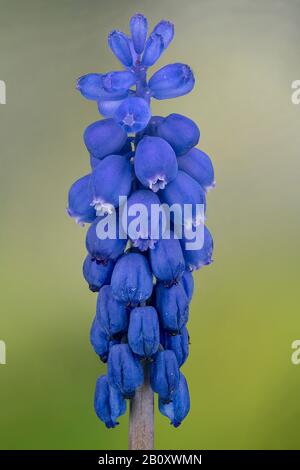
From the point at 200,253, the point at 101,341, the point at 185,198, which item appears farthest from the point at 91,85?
the point at 101,341

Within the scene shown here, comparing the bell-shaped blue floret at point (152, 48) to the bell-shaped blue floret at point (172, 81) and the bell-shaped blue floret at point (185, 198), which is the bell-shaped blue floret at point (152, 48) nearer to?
the bell-shaped blue floret at point (172, 81)

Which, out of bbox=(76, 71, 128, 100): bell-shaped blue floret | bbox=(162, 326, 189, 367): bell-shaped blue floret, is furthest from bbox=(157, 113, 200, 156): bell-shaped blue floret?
bbox=(162, 326, 189, 367): bell-shaped blue floret

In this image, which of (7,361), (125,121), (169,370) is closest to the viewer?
(125,121)

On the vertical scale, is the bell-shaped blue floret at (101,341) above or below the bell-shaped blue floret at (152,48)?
below

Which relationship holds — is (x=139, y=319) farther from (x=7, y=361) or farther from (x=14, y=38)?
(x=14, y=38)

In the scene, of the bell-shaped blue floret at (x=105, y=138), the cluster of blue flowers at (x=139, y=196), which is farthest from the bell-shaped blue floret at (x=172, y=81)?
Result: the bell-shaped blue floret at (x=105, y=138)

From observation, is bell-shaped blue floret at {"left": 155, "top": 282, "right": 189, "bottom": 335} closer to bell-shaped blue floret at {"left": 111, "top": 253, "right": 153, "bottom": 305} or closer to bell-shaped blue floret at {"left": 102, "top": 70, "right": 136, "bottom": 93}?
bell-shaped blue floret at {"left": 111, "top": 253, "right": 153, "bottom": 305}

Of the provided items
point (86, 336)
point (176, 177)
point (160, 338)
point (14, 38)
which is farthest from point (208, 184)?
point (14, 38)
